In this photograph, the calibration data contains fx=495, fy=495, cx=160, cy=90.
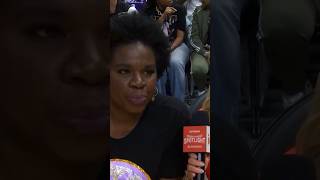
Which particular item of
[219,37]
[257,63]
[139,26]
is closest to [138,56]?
[139,26]

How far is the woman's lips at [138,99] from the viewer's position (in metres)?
1.50

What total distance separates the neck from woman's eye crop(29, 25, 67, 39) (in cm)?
28

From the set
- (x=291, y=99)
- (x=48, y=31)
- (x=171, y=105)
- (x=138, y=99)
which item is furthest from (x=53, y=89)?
(x=291, y=99)

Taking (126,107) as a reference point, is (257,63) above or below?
above

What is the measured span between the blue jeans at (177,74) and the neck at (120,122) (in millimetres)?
143

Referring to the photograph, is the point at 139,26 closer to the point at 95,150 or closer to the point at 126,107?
the point at 126,107

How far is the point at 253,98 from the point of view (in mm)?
1452

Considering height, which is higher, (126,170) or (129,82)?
(129,82)

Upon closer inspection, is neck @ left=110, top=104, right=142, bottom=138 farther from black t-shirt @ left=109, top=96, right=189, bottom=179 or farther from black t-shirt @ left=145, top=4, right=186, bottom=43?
black t-shirt @ left=145, top=4, right=186, bottom=43

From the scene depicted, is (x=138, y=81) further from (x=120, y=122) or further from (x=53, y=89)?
(x=53, y=89)

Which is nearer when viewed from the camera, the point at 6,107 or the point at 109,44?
the point at 109,44

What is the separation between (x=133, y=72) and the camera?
148 cm

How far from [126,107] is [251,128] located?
381mm

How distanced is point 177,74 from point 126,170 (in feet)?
1.06
